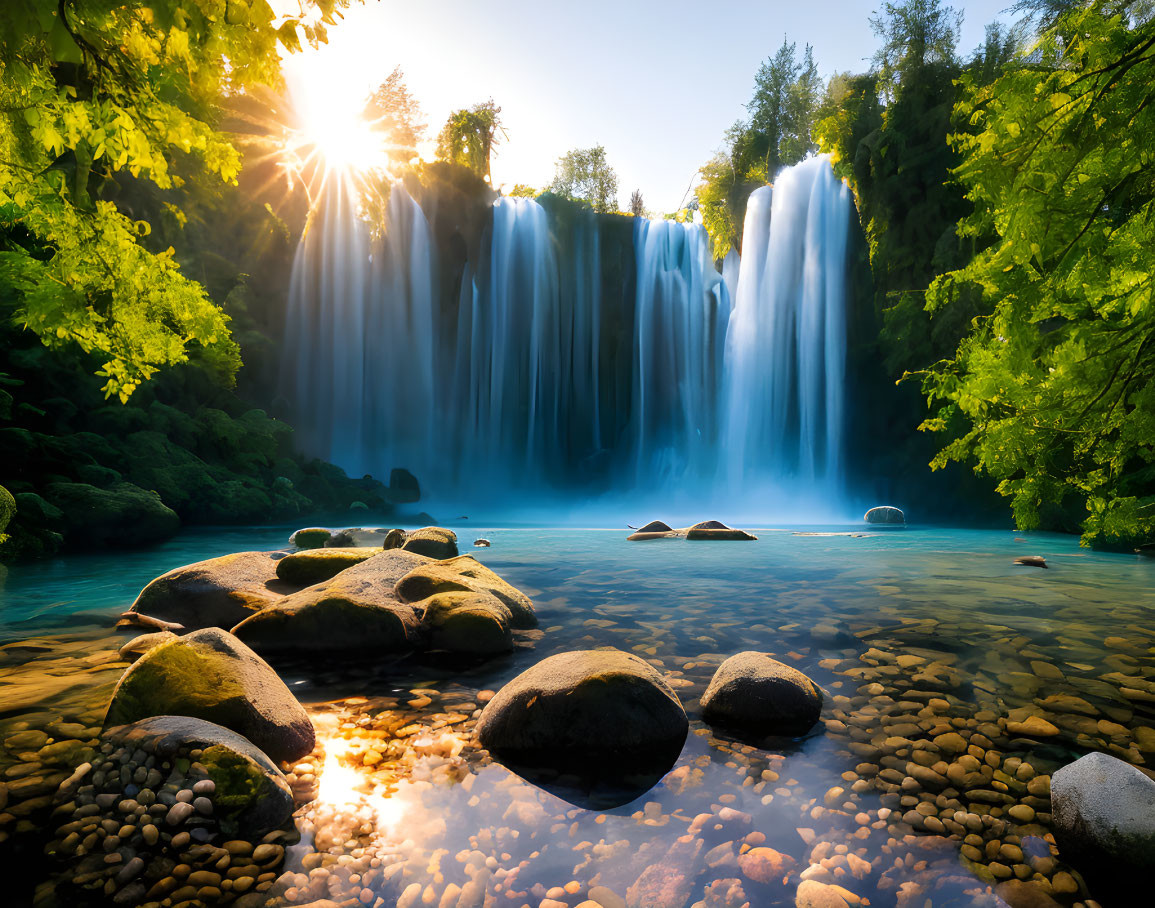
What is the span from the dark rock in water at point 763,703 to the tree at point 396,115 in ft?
111

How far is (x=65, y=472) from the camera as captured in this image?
12.6 m

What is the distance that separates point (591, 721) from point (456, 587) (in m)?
3.04

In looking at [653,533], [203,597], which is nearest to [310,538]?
[203,597]

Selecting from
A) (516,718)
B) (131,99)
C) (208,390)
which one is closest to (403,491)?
(208,390)

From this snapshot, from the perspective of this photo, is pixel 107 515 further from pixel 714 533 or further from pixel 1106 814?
pixel 1106 814

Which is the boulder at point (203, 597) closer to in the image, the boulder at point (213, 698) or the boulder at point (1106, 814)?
the boulder at point (213, 698)

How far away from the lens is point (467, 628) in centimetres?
500

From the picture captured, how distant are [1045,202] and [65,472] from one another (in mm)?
16706

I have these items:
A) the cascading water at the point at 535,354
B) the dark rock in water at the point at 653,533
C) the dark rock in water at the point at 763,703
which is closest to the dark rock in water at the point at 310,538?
the dark rock in water at the point at 653,533

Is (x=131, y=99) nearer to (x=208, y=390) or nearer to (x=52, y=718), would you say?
(x=52, y=718)

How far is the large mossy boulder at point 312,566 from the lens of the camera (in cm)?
674

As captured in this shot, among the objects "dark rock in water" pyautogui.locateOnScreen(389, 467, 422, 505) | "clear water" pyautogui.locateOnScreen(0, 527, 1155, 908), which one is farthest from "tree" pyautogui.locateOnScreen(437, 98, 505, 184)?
"clear water" pyautogui.locateOnScreen(0, 527, 1155, 908)

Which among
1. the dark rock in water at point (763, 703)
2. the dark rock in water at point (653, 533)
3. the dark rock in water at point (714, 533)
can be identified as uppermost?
the dark rock in water at point (763, 703)

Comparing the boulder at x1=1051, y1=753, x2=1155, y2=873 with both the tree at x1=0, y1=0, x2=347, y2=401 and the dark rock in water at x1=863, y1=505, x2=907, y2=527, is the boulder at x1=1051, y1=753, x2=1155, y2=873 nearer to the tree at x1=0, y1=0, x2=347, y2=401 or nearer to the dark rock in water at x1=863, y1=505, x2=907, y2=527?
the tree at x1=0, y1=0, x2=347, y2=401
